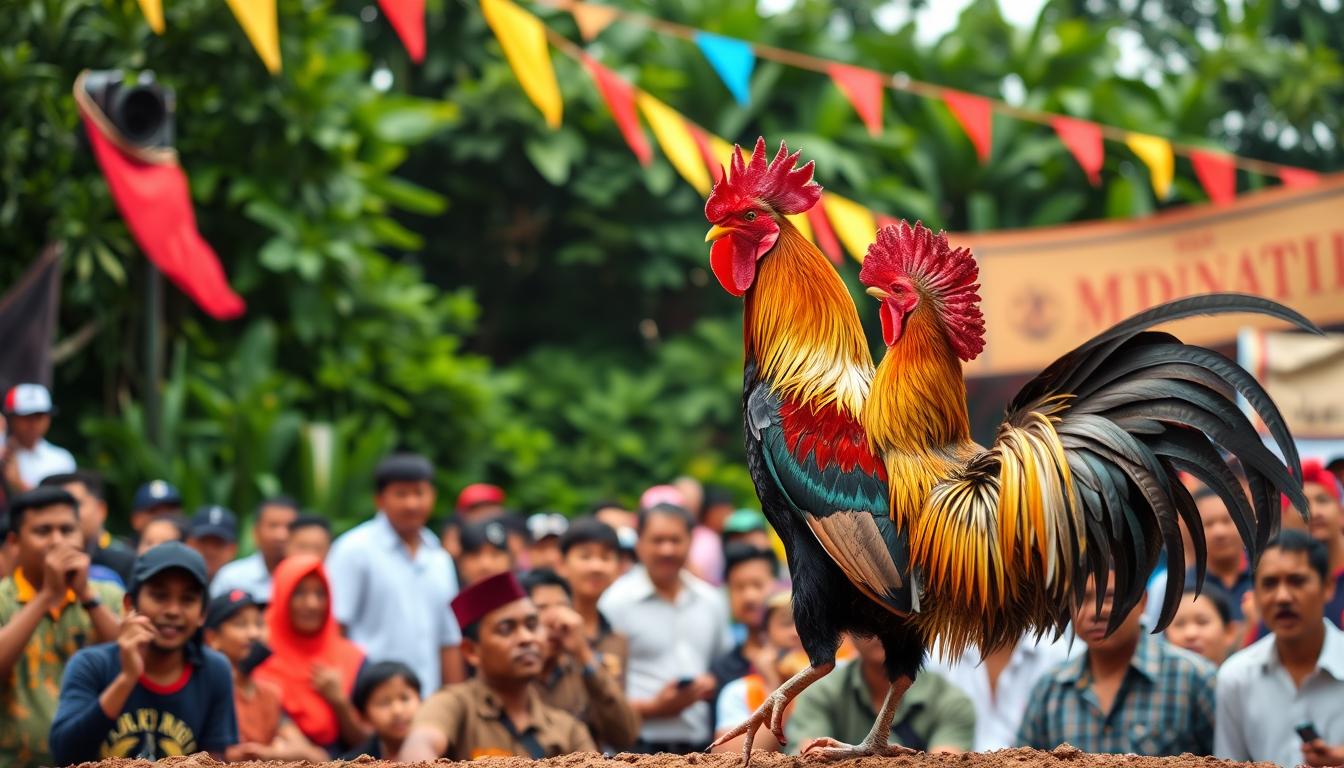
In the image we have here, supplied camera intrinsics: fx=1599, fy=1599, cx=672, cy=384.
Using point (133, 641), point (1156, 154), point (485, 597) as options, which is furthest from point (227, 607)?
point (1156, 154)

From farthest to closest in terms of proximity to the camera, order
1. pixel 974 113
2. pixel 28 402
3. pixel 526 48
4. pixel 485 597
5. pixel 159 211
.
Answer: pixel 974 113, pixel 159 211, pixel 526 48, pixel 28 402, pixel 485 597

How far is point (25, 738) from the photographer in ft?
17.7

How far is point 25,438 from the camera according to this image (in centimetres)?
851

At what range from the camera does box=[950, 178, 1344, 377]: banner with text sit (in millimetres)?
11867

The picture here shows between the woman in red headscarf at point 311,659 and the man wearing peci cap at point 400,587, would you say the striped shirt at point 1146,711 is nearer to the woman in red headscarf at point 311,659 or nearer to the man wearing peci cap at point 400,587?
the woman in red headscarf at point 311,659

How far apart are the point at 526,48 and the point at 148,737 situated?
526 centimetres

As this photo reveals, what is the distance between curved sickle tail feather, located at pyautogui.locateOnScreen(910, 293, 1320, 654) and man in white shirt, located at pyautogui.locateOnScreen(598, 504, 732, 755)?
3.51 metres

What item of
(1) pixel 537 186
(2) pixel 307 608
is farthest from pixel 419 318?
(2) pixel 307 608

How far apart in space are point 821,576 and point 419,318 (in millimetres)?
9415

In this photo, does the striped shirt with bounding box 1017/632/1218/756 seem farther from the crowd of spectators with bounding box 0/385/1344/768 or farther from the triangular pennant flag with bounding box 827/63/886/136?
the triangular pennant flag with bounding box 827/63/886/136

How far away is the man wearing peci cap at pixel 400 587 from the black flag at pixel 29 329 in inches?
105

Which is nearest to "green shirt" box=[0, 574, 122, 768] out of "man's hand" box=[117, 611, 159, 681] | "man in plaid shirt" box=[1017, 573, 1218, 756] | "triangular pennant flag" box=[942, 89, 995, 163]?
"man's hand" box=[117, 611, 159, 681]

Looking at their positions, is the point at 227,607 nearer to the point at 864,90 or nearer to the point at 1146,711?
the point at 1146,711

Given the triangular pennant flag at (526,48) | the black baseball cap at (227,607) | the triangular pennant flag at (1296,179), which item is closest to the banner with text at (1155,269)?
the triangular pennant flag at (1296,179)
